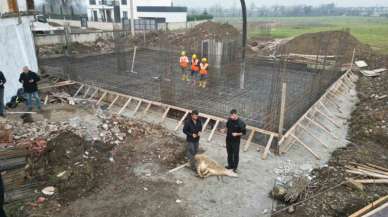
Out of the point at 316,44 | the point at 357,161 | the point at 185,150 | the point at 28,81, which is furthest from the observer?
the point at 316,44

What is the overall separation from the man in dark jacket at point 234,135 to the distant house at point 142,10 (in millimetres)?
44165

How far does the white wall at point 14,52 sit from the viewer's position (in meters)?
10.6

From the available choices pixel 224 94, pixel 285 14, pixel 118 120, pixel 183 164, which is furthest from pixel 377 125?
pixel 285 14

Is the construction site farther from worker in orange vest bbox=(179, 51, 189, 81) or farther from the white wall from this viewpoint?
the white wall

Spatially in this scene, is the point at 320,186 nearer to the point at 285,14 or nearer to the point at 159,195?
the point at 159,195

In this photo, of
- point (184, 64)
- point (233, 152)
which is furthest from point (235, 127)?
point (184, 64)

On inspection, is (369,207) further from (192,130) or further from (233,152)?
(192,130)

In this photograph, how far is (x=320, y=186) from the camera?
6.17 metres

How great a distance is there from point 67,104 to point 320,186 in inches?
358

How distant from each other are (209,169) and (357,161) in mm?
3800

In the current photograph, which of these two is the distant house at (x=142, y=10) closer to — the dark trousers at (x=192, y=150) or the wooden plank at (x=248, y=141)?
the wooden plank at (x=248, y=141)

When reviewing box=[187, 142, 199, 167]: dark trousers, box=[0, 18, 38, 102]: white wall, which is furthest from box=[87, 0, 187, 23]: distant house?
box=[187, 142, 199, 167]: dark trousers

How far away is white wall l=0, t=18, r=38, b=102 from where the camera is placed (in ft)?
34.8

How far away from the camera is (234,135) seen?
20.9 ft
